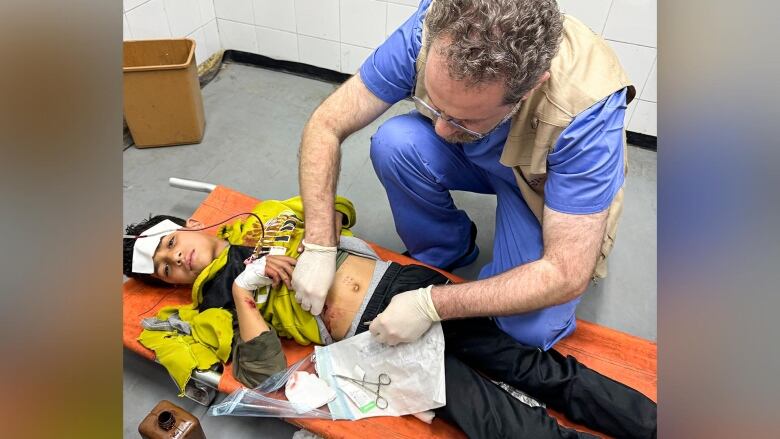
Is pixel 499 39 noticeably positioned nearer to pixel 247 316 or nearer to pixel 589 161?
pixel 589 161

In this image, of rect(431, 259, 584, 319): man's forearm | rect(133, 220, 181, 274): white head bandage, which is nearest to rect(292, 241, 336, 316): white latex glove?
rect(431, 259, 584, 319): man's forearm

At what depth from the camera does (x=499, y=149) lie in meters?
1.57

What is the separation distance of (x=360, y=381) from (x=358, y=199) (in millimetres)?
1152

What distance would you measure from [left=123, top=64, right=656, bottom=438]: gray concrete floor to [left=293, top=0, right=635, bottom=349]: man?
48 centimetres

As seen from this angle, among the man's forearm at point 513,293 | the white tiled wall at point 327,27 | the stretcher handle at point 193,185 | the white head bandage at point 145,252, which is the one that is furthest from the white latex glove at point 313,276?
the white tiled wall at point 327,27

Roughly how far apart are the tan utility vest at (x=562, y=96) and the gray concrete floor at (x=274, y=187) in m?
0.82

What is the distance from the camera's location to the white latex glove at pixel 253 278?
1.65 meters

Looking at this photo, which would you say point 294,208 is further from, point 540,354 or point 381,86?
point 540,354

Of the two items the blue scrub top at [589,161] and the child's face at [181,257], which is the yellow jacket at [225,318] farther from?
the blue scrub top at [589,161]

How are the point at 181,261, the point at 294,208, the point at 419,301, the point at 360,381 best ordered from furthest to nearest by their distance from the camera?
the point at 294,208 < the point at 181,261 < the point at 360,381 < the point at 419,301

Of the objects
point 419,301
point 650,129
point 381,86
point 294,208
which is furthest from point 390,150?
point 650,129

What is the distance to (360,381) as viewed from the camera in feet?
5.20

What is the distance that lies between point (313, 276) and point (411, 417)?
56 centimetres
